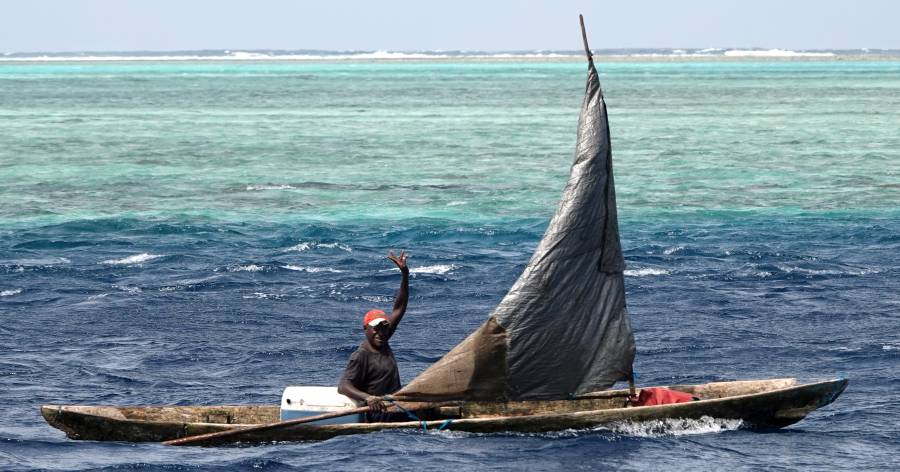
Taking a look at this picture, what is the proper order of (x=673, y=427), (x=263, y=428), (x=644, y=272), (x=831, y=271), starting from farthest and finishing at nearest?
1. (x=644, y=272)
2. (x=831, y=271)
3. (x=673, y=427)
4. (x=263, y=428)

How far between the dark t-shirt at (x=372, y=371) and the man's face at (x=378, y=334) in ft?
0.52

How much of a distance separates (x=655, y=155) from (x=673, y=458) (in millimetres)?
47255

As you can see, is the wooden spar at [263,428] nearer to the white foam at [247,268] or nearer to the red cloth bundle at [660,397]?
the red cloth bundle at [660,397]

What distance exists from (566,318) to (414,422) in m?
2.93

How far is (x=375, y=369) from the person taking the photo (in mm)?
18953

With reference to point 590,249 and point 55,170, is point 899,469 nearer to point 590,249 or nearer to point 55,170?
point 590,249

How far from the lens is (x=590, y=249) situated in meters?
19.7

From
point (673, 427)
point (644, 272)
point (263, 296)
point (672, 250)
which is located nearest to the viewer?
point (673, 427)

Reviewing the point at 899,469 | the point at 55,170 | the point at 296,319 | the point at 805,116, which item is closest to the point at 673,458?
the point at 899,469

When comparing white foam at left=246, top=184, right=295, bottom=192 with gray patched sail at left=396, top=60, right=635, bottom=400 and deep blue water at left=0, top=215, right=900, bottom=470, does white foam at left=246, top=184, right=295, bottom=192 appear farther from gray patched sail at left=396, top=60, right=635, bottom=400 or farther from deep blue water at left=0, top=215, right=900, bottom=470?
gray patched sail at left=396, top=60, right=635, bottom=400

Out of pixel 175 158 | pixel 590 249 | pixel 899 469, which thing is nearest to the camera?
pixel 899 469

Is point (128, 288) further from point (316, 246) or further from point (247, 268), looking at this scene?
point (316, 246)

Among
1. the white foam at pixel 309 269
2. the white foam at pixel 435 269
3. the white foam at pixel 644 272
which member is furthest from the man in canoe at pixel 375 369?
the white foam at pixel 644 272

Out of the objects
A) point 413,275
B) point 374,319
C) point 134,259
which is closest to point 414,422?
point 374,319
